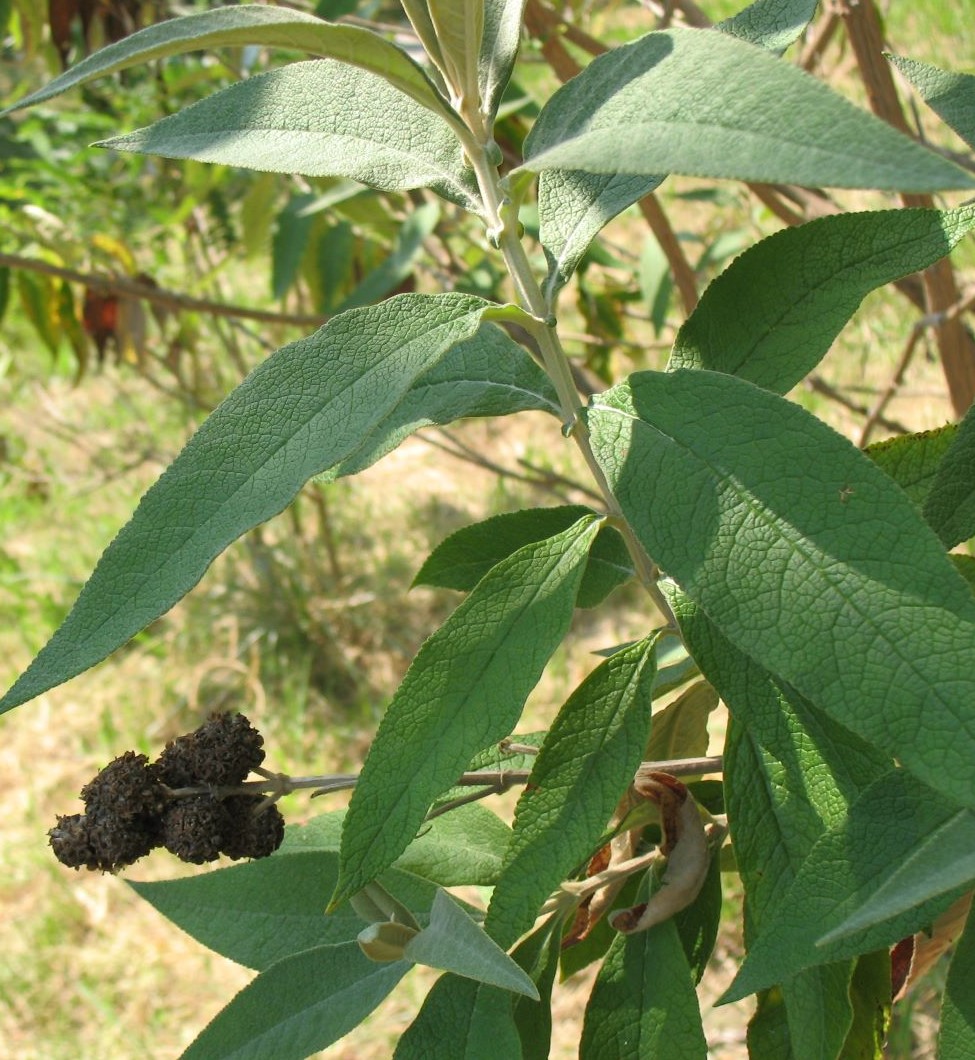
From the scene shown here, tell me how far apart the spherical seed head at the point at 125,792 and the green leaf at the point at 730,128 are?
421 mm

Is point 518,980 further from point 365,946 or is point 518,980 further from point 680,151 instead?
point 680,151

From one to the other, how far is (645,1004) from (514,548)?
1.04 ft

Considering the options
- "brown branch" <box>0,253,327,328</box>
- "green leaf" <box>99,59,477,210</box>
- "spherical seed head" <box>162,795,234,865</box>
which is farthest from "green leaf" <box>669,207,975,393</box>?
"brown branch" <box>0,253,327,328</box>

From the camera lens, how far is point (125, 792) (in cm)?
77

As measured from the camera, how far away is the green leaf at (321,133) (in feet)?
2.32

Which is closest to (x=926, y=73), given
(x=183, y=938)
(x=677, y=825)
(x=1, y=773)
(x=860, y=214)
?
(x=860, y=214)

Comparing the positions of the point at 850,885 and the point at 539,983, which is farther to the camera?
the point at 539,983

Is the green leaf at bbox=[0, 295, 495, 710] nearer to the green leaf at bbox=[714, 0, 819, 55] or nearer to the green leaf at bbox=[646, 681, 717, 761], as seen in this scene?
the green leaf at bbox=[714, 0, 819, 55]

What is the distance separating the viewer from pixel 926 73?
772 millimetres

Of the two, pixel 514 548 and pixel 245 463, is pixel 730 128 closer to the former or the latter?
pixel 245 463

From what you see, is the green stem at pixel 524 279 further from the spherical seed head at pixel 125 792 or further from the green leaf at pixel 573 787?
the spherical seed head at pixel 125 792

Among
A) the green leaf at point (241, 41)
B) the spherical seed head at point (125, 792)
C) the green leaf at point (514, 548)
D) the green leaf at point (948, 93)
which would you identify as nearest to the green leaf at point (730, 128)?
the green leaf at point (241, 41)

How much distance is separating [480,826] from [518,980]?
32cm

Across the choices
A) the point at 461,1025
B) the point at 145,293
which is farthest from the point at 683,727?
the point at 145,293
